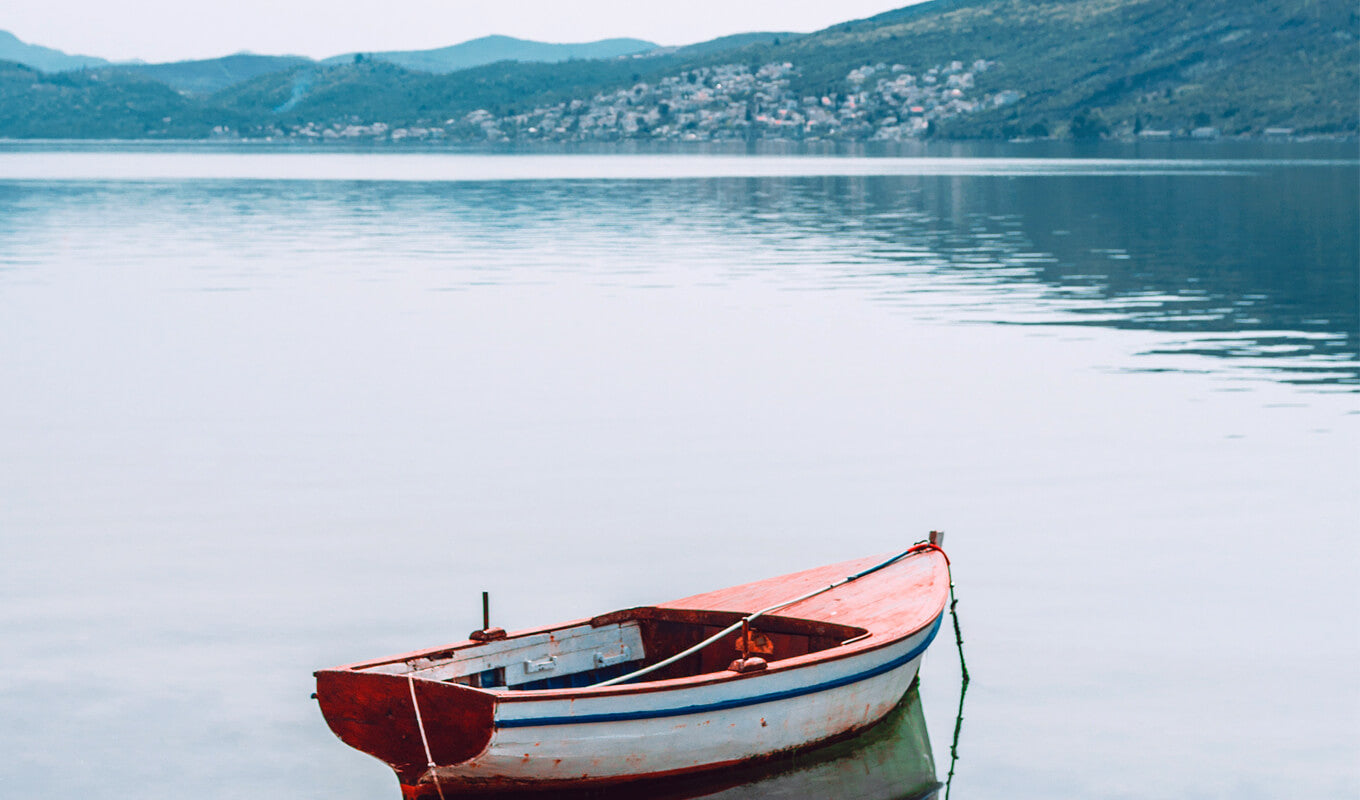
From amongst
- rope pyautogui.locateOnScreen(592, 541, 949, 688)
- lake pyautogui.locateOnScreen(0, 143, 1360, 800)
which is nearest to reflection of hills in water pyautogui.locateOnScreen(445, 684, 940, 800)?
lake pyautogui.locateOnScreen(0, 143, 1360, 800)

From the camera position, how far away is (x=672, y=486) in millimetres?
23141

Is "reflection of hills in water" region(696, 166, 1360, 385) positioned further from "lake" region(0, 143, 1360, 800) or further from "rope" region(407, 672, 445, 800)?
"rope" region(407, 672, 445, 800)

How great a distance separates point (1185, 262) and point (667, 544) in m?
43.3

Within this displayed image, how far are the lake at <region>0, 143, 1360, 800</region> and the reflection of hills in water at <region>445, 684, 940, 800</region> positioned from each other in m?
0.33

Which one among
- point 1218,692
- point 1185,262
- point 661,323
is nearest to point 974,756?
point 1218,692

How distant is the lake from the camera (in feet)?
47.1

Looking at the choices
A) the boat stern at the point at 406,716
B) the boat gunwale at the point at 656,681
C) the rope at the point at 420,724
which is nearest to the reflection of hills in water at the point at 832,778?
the rope at the point at 420,724

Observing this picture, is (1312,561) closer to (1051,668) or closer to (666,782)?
(1051,668)

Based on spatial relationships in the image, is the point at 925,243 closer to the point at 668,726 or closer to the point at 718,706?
the point at 718,706

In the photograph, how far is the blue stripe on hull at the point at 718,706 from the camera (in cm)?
1124

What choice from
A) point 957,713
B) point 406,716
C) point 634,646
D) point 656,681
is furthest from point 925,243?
point 406,716

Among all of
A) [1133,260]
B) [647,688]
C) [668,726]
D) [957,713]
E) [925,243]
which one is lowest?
[957,713]

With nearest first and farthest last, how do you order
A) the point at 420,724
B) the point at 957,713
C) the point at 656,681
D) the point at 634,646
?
the point at 420,724, the point at 656,681, the point at 634,646, the point at 957,713

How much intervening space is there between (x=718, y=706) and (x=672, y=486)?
11.3m
